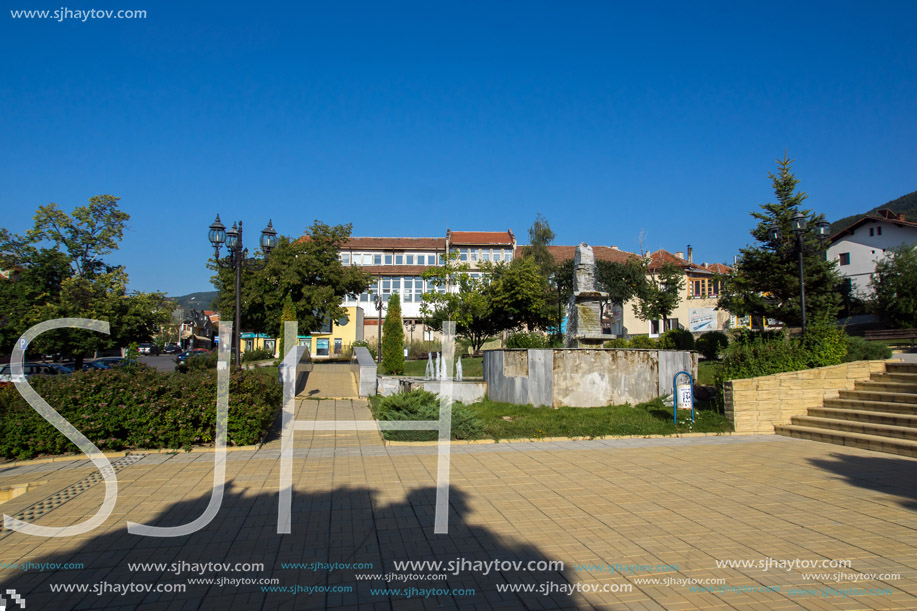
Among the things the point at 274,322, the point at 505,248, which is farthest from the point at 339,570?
the point at 505,248

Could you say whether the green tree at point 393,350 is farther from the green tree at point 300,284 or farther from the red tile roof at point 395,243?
the red tile roof at point 395,243

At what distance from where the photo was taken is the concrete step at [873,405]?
9.75 m

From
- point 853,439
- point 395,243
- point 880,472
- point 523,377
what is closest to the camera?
point 880,472

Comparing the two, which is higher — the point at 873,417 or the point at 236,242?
the point at 236,242

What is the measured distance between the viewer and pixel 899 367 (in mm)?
11367

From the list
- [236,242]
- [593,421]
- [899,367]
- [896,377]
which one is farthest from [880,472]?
[236,242]

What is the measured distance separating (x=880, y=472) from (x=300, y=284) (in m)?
31.7

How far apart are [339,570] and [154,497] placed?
3.24 meters

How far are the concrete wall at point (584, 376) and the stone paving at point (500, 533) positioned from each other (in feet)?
15.5

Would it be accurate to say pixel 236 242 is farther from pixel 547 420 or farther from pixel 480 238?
pixel 480 238

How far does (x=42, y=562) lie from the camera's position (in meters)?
4.42

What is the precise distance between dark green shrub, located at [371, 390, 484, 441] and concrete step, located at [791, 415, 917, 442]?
6.37 meters

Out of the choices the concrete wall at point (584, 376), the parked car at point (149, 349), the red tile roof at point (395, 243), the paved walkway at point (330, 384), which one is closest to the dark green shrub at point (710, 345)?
the concrete wall at point (584, 376)

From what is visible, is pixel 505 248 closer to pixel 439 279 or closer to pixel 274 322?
pixel 439 279
